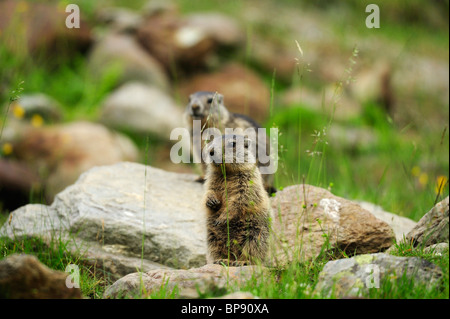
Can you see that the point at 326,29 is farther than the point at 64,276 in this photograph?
Yes

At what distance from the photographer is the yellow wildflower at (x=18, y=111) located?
34.8ft

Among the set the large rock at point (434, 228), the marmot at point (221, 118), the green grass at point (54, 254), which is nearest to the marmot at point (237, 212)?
the green grass at point (54, 254)

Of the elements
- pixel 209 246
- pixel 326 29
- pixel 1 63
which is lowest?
pixel 209 246

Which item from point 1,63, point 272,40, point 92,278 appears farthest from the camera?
point 272,40

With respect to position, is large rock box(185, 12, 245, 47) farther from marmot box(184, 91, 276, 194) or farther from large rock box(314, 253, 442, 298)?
large rock box(314, 253, 442, 298)

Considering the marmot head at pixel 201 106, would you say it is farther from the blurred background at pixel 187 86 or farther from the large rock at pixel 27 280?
the large rock at pixel 27 280

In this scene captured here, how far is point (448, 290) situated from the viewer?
3.72 m

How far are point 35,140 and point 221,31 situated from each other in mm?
6420

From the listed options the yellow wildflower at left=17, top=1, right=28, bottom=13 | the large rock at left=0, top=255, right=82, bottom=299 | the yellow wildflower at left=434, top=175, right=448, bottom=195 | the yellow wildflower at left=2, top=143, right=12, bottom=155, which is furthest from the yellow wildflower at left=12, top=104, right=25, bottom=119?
the yellow wildflower at left=434, top=175, right=448, bottom=195

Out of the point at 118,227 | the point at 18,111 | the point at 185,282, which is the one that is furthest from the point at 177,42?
the point at 185,282

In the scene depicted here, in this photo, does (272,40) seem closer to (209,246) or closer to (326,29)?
(326,29)

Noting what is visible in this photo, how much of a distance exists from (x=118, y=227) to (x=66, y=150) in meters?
5.32
